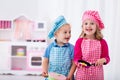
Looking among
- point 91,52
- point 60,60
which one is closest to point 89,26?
point 91,52

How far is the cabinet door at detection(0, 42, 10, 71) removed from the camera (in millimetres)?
1947

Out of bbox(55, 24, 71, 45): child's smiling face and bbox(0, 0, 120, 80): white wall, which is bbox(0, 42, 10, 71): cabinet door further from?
bbox(55, 24, 71, 45): child's smiling face

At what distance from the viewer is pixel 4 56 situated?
1.96m

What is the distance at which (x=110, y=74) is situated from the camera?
1870mm

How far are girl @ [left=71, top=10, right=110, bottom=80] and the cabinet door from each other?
2.56ft

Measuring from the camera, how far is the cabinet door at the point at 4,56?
1.95 metres

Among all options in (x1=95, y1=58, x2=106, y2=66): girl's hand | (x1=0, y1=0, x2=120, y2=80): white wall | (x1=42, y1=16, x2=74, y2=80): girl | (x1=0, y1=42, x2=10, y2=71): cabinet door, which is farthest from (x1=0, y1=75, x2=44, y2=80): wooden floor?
(x1=95, y1=58, x2=106, y2=66): girl's hand

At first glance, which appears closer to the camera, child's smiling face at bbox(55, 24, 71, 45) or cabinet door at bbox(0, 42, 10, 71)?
child's smiling face at bbox(55, 24, 71, 45)

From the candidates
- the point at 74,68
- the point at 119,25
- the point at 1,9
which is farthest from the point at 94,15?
the point at 1,9

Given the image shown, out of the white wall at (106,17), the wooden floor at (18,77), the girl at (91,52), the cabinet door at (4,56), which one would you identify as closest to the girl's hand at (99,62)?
the girl at (91,52)

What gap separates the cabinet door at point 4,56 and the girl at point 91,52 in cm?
78

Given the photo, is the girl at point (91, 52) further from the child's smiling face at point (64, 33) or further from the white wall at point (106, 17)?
the white wall at point (106, 17)

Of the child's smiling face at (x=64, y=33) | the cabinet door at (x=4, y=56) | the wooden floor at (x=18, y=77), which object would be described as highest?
the child's smiling face at (x=64, y=33)

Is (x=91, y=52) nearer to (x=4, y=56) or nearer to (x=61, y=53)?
(x=61, y=53)
